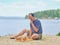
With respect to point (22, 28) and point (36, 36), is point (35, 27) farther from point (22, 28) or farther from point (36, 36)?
point (22, 28)

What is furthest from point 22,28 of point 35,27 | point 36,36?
point 35,27

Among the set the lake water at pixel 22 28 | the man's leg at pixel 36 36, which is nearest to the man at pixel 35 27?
the man's leg at pixel 36 36

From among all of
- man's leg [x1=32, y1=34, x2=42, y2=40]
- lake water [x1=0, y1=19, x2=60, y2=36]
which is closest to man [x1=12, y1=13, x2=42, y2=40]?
man's leg [x1=32, y1=34, x2=42, y2=40]

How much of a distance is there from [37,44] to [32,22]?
101 centimetres

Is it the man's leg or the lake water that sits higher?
the man's leg

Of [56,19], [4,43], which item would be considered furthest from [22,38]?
[56,19]

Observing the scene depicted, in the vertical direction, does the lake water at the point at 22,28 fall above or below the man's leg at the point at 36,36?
below

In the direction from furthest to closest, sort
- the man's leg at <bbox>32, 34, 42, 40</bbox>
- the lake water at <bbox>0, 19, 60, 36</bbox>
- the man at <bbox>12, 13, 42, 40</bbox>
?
the lake water at <bbox>0, 19, 60, 36</bbox>
the man's leg at <bbox>32, 34, 42, 40</bbox>
the man at <bbox>12, 13, 42, 40</bbox>

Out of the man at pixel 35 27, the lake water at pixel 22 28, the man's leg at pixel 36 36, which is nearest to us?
the man at pixel 35 27

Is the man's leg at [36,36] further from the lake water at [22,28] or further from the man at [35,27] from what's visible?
the lake water at [22,28]

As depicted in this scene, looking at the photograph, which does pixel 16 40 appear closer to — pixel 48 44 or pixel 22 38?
pixel 22 38

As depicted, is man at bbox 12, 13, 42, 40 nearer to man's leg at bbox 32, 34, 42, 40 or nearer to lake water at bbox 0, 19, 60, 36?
man's leg at bbox 32, 34, 42, 40

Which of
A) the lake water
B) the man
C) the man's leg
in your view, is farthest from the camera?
the lake water

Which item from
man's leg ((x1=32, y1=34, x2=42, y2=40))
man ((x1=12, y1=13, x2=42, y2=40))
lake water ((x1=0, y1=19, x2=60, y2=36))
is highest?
man ((x1=12, y1=13, x2=42, y2=40))
